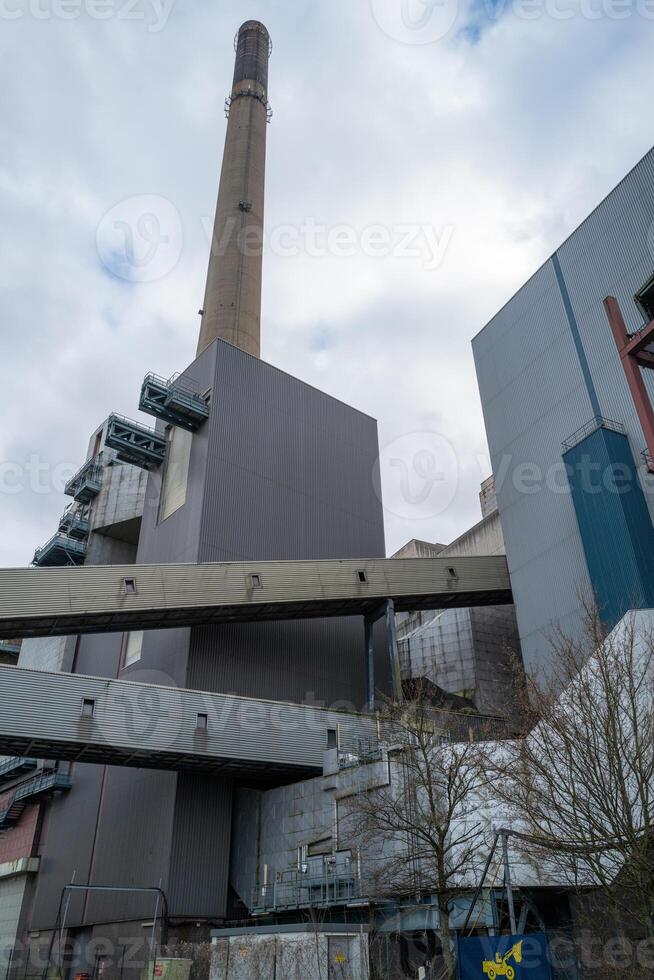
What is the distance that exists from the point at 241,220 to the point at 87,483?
23.8m

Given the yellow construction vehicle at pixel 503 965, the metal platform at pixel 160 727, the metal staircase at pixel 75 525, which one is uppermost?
the metal staircase at pixel 75 525

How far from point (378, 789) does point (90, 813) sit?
20862 millimetres

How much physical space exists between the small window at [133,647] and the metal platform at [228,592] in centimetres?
690

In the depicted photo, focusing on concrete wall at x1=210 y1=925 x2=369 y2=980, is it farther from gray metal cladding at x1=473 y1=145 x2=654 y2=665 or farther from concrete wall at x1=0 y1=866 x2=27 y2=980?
concrete wall at x1=0 y1=866 x2=27 y2=980

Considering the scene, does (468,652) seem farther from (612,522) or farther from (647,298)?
(647,298)

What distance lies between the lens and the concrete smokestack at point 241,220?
180ft

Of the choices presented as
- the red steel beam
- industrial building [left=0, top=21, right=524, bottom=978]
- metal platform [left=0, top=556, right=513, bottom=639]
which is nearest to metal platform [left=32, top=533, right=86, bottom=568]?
industrial building [left=0, top=21, right=524, bottom=978]

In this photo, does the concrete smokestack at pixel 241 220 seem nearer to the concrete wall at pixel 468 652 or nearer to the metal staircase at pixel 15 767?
the concrete wall at pixel 468 652

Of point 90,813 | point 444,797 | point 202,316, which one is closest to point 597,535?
point 444,797

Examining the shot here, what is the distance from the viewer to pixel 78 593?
31547 millimetres

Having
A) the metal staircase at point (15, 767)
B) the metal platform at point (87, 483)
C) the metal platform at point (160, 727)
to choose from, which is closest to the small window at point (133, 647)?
the metal platform at point (160, 727)

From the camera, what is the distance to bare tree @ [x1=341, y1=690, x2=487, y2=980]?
19.8m

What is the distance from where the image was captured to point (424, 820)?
2117 centimetres

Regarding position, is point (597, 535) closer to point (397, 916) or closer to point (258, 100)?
point (397, 916)
